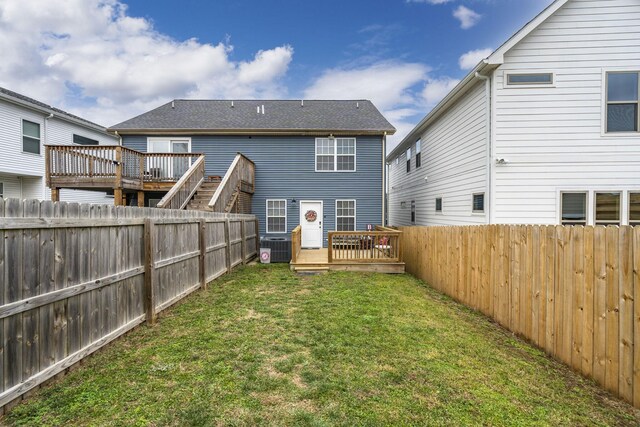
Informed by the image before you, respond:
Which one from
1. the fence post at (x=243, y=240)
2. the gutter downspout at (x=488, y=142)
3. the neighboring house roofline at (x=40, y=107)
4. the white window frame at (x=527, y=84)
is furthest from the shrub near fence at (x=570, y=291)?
the neighboring house roofline at (x=40, y=107)

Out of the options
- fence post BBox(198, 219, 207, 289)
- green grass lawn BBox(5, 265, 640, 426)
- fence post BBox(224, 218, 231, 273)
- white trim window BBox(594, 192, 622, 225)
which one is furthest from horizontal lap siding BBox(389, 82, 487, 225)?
fence post BBox(198, 219, 207, 289)

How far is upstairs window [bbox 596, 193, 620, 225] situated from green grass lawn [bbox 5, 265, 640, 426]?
208 inches

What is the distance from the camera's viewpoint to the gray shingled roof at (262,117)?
559 inches

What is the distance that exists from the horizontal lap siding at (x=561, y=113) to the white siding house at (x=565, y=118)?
2cm

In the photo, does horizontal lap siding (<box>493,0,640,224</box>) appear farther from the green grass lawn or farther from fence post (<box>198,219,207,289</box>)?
fence post (<box>198,219,207,289</box>)

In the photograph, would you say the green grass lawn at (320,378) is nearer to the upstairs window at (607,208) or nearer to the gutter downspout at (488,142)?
the gutter downspout at (488,142)

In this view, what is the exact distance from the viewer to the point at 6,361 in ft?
8.36

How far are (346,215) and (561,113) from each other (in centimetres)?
857

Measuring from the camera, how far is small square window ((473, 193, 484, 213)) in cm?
877

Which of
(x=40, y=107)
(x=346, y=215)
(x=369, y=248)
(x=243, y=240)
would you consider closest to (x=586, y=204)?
(x=369, y=248)

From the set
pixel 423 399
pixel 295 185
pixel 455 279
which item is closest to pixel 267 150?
pixel 295 185

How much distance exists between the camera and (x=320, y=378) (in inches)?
126

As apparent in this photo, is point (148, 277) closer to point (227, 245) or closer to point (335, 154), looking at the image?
point (227, 245)

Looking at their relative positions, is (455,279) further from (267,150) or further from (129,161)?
(129,161)
